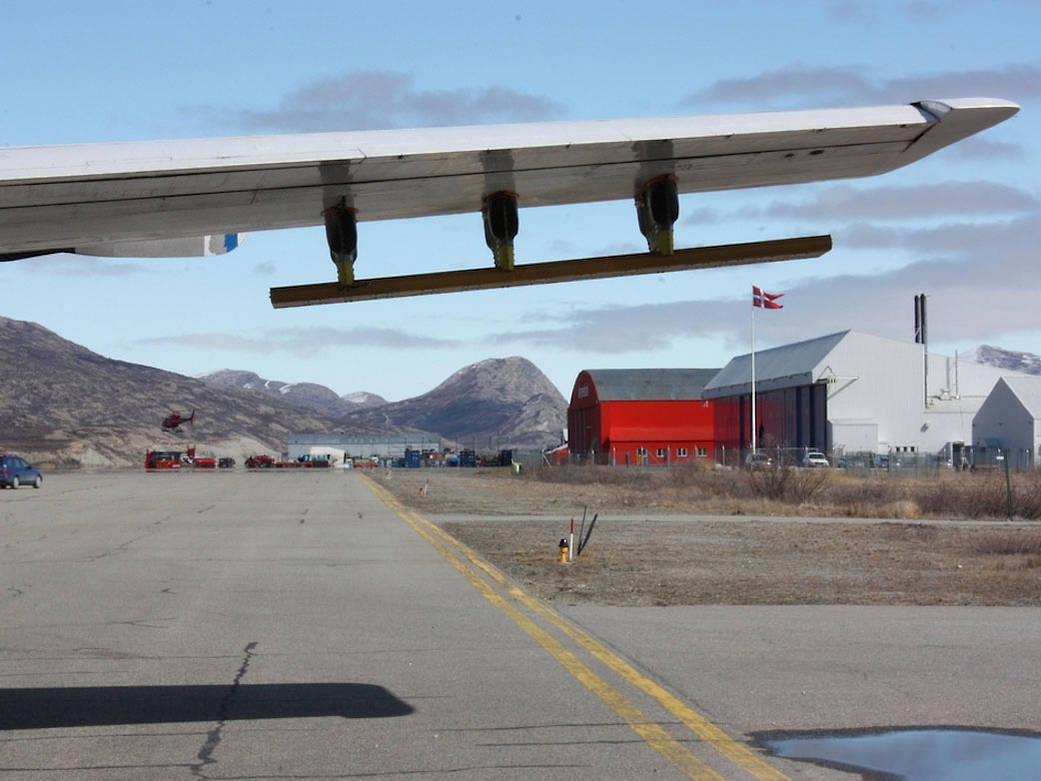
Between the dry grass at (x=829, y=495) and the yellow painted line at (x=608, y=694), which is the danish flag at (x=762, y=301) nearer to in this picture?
the dry grass at (x=829, y=495)

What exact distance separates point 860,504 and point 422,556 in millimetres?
21624

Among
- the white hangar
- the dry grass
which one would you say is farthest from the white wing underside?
the white hangar

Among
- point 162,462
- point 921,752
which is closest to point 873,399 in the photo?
point 162,462

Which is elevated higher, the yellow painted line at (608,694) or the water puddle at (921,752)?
the yellow painted line at (608,694)

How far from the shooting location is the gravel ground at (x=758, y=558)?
53.5 ft

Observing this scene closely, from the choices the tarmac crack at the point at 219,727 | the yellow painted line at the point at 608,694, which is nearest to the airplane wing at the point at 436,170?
the tarmac crack at the point at 219,727

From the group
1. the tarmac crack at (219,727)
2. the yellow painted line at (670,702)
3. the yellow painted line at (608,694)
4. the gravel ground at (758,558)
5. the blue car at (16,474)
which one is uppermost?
the blue car at (16,474)

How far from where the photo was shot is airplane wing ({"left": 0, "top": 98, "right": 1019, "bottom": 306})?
572 centimetres

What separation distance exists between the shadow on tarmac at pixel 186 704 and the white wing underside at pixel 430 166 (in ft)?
10.4

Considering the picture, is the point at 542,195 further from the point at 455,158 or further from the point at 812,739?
the point at 812,739

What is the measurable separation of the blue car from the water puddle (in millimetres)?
52249

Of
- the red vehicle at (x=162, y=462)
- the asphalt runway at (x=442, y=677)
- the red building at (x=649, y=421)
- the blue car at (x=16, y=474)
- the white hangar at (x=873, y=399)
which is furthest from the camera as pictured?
the red vehicle at (x=162, y=462)

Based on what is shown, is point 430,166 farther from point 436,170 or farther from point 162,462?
point 162,462

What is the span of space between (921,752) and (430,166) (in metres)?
4.49
